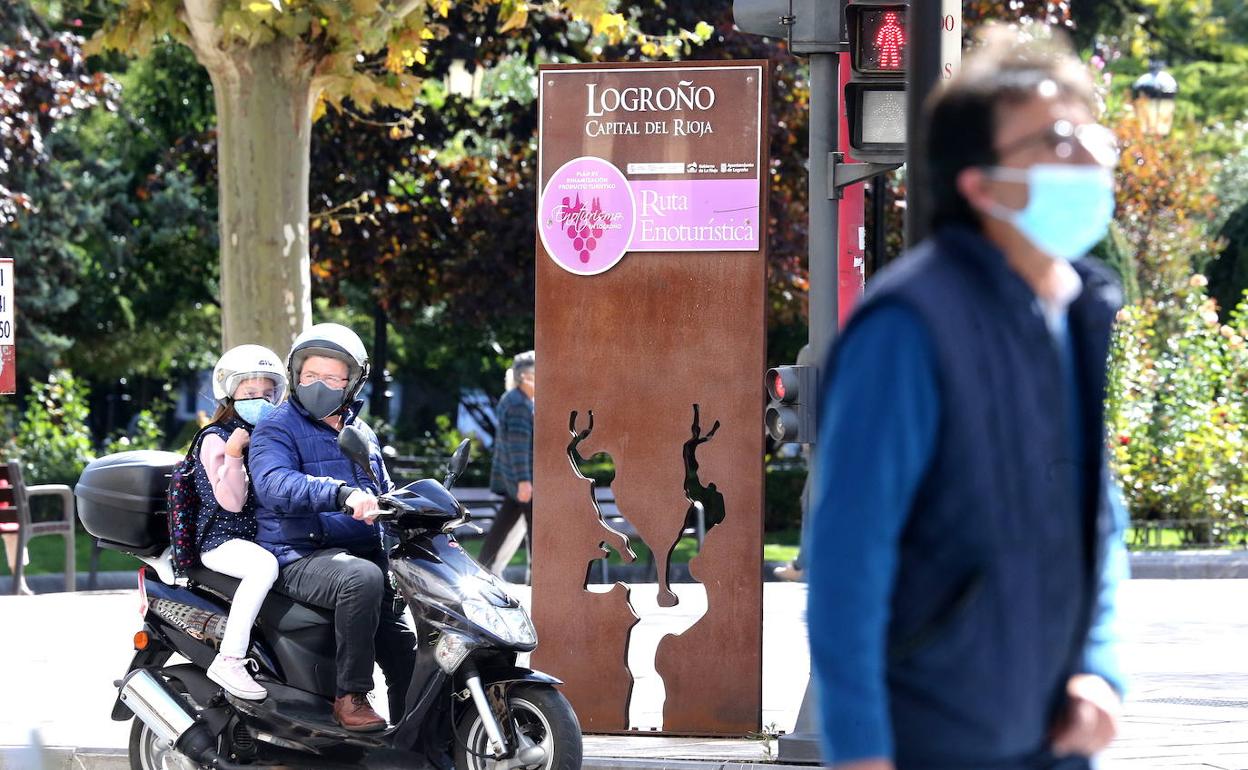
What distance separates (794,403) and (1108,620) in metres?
4.41

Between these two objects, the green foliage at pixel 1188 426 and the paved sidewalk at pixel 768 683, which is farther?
the green foliage at pixel 1188 426

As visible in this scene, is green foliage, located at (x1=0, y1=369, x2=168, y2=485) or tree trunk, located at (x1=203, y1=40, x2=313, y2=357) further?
green foliage, located at (x1=0, y1=369, x2=168, y2=485)

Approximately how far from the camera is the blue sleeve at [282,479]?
6191mm

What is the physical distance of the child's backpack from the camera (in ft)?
21.3

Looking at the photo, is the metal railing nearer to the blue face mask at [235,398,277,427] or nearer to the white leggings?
the blue face mask at [235,398,277,427]

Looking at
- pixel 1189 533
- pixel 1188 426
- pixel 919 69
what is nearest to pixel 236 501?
pixel 919 69

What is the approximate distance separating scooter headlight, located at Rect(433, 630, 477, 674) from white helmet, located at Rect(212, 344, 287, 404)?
1188 millimetres

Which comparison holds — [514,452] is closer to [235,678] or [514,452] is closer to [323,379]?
[323,379]

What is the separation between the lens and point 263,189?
41.7 feet

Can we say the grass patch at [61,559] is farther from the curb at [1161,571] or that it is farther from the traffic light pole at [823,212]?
the traffic light pole at [823,212]

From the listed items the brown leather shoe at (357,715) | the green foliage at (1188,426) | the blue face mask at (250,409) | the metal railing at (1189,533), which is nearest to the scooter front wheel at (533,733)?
the brown leather shoe at (357,715)

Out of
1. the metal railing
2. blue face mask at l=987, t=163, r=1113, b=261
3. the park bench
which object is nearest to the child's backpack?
blue face mask at l=987, t=163, r=1113, b=261

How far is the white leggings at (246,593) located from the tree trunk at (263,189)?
20.8 ft

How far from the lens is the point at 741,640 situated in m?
7.81
